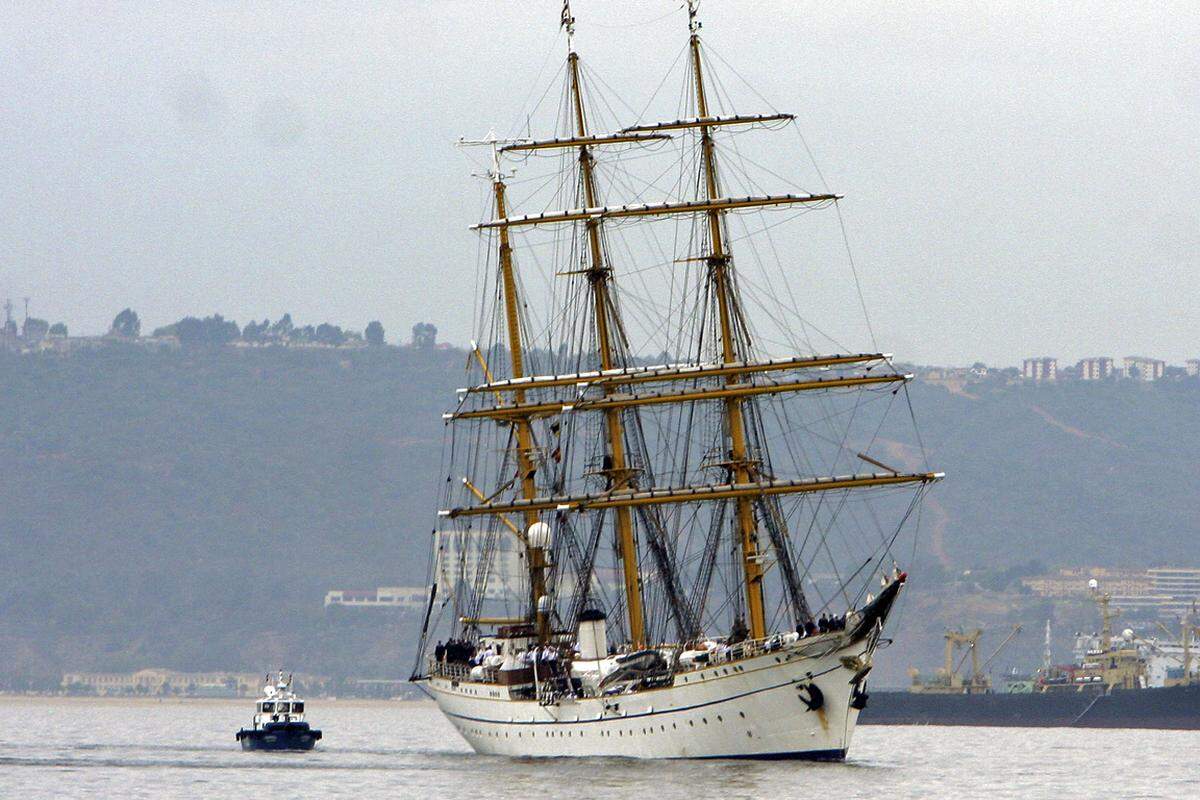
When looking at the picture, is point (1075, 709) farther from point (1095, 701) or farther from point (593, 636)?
point (593, 636)

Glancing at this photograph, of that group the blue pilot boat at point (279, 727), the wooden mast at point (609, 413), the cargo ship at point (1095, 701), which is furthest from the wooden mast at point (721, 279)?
the cargo ship at point (1095, 701)

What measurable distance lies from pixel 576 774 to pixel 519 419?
28.2m

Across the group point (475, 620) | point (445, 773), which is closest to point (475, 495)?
point (475, 620)

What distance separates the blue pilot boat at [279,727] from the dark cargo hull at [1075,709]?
7517cm

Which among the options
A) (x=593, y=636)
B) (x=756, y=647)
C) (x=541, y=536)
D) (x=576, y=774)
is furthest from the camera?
(x=541, y=536)

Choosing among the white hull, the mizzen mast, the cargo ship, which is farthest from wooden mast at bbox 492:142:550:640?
the cargo ship

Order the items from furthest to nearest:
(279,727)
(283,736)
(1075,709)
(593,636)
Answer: (1075,709), (283,736), (279,727), (593,636)

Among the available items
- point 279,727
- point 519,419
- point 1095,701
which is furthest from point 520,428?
point 1095,701

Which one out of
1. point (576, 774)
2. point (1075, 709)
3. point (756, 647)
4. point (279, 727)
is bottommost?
point (576, 774)

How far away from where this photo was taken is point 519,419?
115m

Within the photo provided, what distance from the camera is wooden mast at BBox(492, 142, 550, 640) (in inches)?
4446

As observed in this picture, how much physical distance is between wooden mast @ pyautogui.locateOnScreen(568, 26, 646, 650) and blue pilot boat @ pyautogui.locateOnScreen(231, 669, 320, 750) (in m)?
20.5

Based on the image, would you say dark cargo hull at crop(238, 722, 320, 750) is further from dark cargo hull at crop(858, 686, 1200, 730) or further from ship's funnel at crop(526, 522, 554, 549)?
dark cargo hull at crop(858, 686, 1200, 730)

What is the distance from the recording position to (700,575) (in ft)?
339
